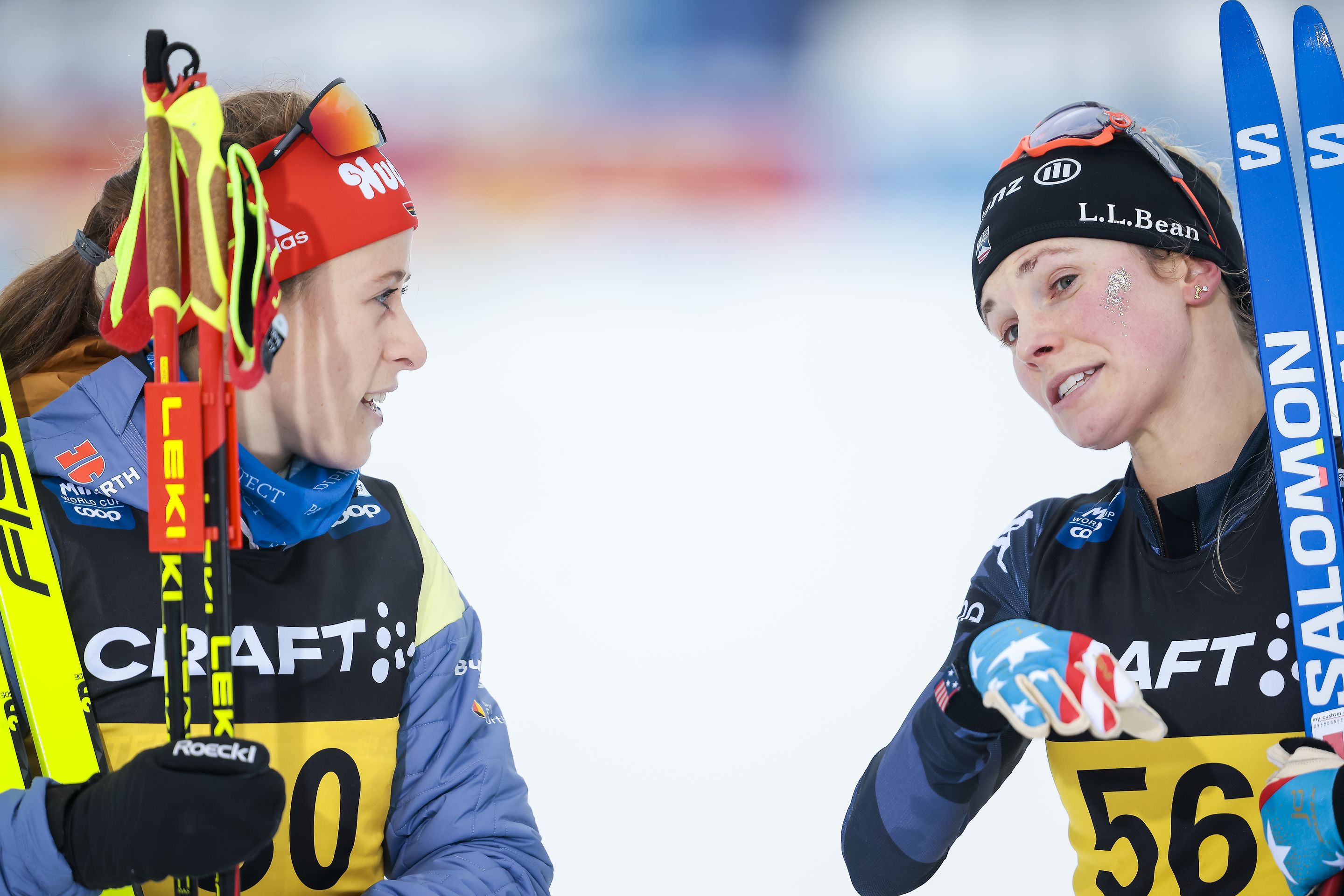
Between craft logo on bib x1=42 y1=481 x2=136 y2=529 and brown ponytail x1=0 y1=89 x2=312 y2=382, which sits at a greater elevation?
brown ponytail x1=0 y1=89 x2=312 y2=382

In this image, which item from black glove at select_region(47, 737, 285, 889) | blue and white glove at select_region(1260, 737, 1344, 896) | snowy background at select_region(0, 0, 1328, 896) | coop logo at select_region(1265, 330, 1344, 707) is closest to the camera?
black glove at select_region(47, 737, 285, 889)

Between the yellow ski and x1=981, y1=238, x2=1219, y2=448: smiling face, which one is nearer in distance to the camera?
Answer: the yellow ski

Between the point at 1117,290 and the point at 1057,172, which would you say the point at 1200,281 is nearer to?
the point at 1117,290

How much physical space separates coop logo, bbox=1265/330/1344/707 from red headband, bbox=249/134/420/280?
3.54 feet

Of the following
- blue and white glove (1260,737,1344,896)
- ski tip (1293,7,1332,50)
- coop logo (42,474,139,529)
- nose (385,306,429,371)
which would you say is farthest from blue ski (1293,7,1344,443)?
coop logo (42,474,139,529)

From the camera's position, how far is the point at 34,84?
3125 millimetres

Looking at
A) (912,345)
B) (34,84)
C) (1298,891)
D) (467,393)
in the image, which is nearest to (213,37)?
(34,84)

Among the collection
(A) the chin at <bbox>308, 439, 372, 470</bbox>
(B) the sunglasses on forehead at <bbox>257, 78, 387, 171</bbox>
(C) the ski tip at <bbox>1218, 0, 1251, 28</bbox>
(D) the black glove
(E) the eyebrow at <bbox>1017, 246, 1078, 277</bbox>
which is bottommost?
(D) the black glove

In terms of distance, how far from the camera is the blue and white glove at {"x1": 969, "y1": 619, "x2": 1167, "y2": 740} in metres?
1.12

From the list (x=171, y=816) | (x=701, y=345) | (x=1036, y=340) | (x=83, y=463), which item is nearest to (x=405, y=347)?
(x=83, y=463)

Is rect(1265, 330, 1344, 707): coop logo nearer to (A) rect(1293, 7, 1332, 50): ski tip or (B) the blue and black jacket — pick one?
(B) the blue and black jacket

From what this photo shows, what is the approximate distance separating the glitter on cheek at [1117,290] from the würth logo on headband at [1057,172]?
0.14 meters

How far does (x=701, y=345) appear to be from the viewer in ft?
10.3

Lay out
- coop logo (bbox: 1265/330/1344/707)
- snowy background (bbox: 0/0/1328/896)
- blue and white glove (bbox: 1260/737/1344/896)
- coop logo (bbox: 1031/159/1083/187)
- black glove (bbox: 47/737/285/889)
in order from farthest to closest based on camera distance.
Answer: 1. snowy background (bbox: 0/0/1328/896)
2. coop logo (bbox: 1031/159/1083/187)
3. coop logo (bbox: 1265/330/1344/707)
4. blue and white glove (bbox: 1260/737/1344/896)
5. black glove (bbox: 47/737/285/889)
